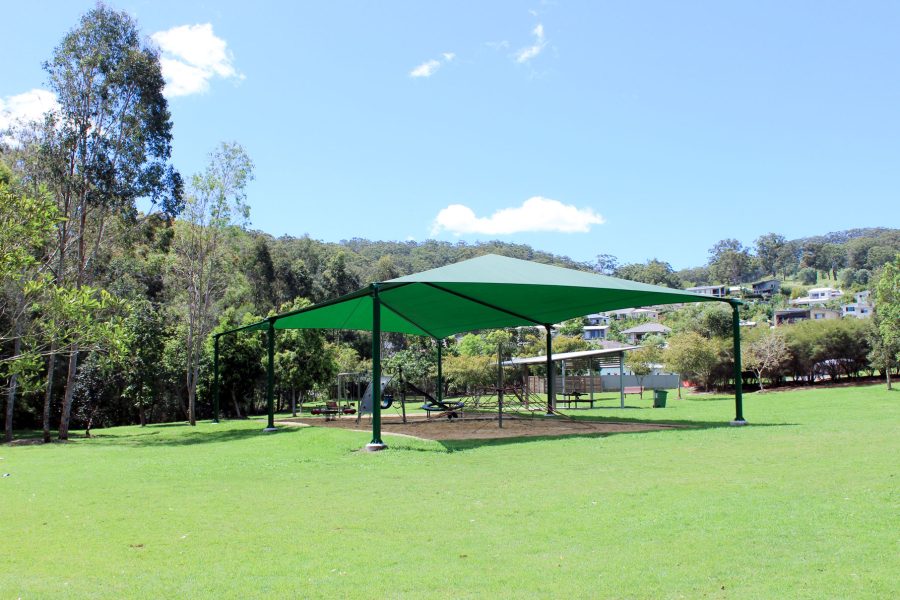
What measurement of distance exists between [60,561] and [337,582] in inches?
81.5

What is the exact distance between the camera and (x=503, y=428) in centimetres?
1430

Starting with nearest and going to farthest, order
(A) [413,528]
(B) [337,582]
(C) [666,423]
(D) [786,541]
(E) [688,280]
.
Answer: (B) [337,582] → (D) [786,541] → (A) [413,528] → (C) [666,423] → (E) [688,280]

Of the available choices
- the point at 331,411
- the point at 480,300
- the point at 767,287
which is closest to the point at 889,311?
the point at 480,300

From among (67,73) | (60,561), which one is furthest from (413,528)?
(67,73)

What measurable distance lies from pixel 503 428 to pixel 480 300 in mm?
3128

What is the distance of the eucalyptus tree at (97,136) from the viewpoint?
18.4 metres

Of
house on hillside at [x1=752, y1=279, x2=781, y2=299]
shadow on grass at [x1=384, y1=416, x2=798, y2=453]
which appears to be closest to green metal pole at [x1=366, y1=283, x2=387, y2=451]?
shadow on grass at [x1=384, y1=416, x2=798, y2=453]

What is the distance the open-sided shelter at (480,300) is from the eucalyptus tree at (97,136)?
560cm

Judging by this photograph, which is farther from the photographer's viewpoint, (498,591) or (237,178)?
(237,178)

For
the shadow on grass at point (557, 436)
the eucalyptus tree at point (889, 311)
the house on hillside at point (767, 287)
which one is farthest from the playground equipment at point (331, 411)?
the house on hillside at point (767, 287)

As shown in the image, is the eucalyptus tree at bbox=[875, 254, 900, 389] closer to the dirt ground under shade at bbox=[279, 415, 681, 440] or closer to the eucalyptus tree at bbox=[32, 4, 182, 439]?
the dirt ground under shade at bbox=[279, 415, 681, 440]

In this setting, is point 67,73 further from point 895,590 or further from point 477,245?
point 477,245

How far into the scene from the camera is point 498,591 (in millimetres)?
3740

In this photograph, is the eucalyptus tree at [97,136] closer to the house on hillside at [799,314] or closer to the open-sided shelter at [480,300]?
the open-sided shelter at [480,300]
